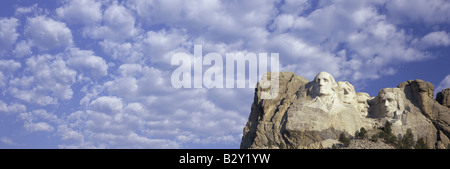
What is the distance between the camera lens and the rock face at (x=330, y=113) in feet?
179

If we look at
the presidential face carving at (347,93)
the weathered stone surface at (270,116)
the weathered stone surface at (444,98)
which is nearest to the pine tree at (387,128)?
the presidential face carving at (347,93)

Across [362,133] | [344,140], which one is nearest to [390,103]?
[362,133]

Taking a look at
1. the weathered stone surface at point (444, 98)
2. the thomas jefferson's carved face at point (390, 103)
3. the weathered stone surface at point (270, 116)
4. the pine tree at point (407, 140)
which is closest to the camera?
the pine tree at point (407, 140)

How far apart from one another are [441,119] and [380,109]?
7.43 meters

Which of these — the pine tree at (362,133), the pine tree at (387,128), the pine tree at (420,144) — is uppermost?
the pine tree at (387,128)

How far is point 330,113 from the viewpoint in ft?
183

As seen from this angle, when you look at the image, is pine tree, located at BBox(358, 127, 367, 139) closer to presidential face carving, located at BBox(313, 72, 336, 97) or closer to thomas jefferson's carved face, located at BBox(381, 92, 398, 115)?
presidential face carving, located at BBox(313, 72, 336, 97)

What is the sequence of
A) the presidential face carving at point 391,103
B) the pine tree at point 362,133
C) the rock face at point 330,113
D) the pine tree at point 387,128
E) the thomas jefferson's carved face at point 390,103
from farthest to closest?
the thomas jefferson's carved face at point 390,103
the presidential face carving at point 391,103
the pine tree at point 387,128
the pine tree at point 362,133
the rock face at point 330,113

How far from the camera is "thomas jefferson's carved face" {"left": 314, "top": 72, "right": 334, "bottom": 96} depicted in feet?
188

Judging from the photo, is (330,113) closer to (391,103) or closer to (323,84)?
(323,84)

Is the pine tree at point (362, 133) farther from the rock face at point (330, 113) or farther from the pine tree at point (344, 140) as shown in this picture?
the pine tree at point (344, 140)

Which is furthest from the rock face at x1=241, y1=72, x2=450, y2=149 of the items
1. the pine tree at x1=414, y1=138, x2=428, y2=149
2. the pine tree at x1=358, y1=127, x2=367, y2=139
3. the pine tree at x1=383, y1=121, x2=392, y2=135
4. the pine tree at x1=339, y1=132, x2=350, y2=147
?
the pine tree at x1=414, y1=138, x2=428, y2=149
